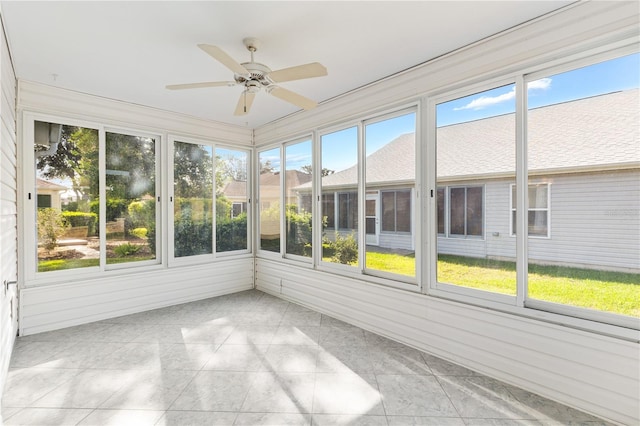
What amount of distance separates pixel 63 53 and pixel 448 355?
4574mm

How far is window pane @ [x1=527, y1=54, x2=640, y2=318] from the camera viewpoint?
6.60 feet

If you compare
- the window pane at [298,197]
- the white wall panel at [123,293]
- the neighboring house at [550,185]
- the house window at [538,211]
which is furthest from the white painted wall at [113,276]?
the house window at [538,211]

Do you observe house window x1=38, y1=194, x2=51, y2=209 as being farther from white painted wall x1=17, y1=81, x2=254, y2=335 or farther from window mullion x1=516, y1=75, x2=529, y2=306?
window mullion x1=516, y1=75, x2=529, y2=306

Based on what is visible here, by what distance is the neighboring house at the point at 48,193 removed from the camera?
3.45 meters

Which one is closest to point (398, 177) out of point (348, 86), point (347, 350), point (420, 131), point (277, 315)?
point (420, 131)

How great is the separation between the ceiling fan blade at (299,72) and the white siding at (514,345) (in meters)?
2.29

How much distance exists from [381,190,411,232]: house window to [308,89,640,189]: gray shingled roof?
0.79 ft

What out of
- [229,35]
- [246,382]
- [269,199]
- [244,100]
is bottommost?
[246,382]

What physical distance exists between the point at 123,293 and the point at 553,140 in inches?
199

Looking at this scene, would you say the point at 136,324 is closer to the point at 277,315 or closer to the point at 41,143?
the point at 277,315

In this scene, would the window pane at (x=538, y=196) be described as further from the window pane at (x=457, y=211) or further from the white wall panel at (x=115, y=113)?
the white wall panel at (x=115, y=113)

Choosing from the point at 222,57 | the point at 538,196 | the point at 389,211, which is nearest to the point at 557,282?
the point at 538,196

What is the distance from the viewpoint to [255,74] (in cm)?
232

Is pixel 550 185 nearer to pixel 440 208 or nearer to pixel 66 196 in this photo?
pixel 440 208
